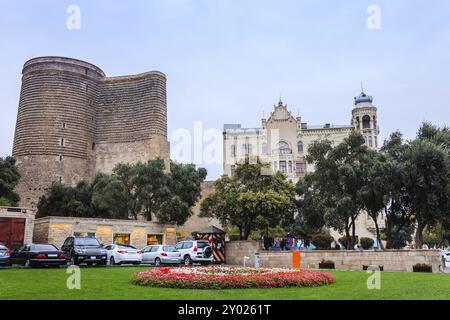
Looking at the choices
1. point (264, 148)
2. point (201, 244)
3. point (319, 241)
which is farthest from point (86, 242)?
point (264, 148)

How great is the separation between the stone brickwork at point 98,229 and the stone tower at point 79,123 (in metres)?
20.8

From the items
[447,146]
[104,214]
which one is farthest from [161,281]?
[104,214]

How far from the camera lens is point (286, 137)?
227 feet

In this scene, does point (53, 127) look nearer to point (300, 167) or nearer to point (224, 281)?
point (300, 167)

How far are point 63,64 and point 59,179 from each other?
16.2m

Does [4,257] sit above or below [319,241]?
below

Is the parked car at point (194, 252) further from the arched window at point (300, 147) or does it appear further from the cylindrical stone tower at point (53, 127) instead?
the arched window at point (300, 147)

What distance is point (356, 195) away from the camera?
29438 millimetres

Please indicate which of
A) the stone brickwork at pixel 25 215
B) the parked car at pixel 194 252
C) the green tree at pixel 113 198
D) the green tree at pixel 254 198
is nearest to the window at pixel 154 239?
the green tree at pixel 113 198

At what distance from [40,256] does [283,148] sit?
50701mm

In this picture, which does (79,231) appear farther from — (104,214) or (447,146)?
(447,146)

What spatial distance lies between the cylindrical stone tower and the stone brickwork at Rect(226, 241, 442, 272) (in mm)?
38133

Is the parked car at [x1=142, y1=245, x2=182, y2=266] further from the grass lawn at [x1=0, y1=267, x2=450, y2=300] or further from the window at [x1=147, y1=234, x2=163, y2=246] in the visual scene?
the grass lawn at [x1=0, y1=267, x2=450, y2=300]

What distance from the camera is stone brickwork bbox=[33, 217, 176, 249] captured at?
3503 cm
